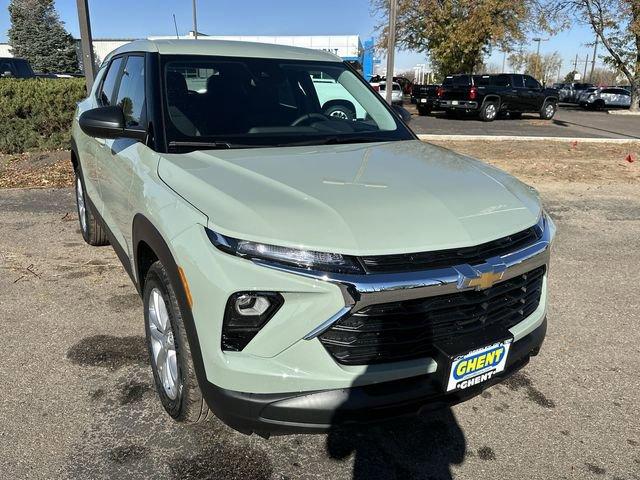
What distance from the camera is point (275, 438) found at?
8.36 feet

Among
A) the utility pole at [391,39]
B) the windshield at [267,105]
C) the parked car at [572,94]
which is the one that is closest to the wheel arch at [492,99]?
the utility pole at [391,39]

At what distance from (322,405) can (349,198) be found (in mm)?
807

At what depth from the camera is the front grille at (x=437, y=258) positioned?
194 centimetres

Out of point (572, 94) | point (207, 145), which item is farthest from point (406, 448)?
point (572, 94)

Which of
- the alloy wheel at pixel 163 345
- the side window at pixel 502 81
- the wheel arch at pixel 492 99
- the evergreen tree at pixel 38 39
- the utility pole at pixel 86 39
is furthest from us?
the evergreen tree at pixel 38 39

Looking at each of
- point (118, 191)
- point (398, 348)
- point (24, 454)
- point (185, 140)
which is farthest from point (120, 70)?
point (398, 348)

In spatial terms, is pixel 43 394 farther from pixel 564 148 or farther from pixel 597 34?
pixel 597 34

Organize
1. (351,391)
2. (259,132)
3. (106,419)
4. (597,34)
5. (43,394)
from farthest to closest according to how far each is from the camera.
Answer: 1. (597,34)
2. (259,132)
3. (43,394)
4. (106,419)
5. (351,391)

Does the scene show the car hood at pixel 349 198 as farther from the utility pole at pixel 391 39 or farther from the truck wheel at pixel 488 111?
the truck wheel at pixel 488 111

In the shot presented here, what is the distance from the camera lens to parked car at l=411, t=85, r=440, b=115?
21781 millimetres

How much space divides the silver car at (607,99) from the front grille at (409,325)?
37026 mm

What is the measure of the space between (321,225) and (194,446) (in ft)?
4.10

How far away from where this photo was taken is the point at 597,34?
27.0m

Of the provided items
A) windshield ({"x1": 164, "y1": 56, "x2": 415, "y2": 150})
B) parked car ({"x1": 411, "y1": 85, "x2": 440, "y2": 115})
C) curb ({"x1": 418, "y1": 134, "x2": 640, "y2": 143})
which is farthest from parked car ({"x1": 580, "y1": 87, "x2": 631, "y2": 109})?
windshield ({"x1": 164, "y1": 56, "x2": 415, "y2": 150})
